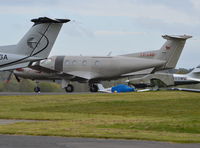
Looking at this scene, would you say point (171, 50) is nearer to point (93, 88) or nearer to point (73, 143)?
point (93, 88)

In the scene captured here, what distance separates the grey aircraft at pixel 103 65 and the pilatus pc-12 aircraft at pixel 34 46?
8.71 metres

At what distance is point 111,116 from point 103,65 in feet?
80.0

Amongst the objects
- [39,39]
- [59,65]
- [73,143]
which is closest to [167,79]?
[59,65]

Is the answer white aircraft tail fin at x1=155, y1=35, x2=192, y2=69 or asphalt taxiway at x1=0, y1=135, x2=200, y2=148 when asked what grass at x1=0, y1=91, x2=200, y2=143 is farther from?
white aircraft tail fin at x1=155, y1=35, x2=192, y2=69

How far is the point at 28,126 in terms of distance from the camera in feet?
66.7

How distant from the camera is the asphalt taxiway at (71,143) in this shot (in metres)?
14.2

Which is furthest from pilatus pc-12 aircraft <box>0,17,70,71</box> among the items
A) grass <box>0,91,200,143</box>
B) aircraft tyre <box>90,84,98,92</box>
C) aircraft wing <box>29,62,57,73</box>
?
aircraft tyre <box>90,84,98,92</box>

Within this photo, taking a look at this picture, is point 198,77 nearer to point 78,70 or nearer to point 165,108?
point 78,70

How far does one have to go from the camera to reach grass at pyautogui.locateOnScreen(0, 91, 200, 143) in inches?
710

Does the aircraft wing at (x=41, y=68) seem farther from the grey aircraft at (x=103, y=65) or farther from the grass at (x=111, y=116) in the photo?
the grass at (x=111, y=116)

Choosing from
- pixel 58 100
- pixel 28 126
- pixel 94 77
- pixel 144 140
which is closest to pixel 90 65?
pixel 94 77

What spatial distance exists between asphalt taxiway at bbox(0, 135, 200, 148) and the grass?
99 cm

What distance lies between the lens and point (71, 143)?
48.4 feet

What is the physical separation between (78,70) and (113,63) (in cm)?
319
